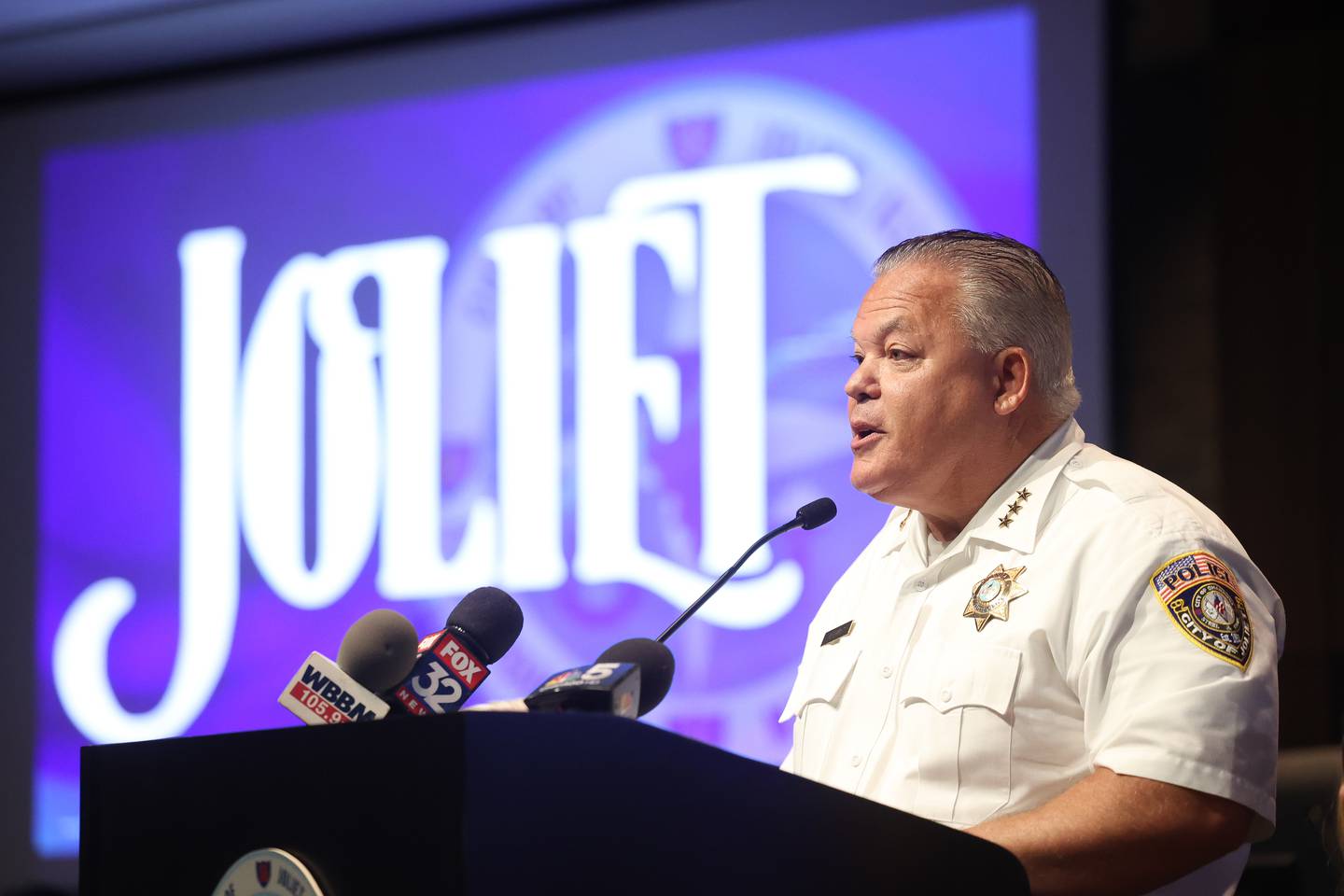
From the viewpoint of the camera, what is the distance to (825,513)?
2.11m

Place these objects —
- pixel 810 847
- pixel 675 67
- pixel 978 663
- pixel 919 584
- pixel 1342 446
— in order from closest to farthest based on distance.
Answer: pixel 810 847 → pixel 978 663 → pixel 919 584 → pixel 1342 446 → pixel 675 67

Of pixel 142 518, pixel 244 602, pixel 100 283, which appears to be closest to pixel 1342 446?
pixel 244 602

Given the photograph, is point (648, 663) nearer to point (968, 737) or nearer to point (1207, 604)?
point (968, 737)

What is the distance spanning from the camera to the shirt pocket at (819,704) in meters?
2.00

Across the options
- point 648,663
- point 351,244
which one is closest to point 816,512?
point 648,663

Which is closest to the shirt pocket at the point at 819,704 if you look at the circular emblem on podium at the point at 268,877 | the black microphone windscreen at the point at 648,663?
the black microphone windscreen at the point at 648,663

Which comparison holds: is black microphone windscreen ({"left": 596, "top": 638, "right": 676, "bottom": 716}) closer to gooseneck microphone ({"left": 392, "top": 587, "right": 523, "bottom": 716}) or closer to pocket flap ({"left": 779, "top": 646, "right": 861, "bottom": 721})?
gooseneck microphone ({"left": 392, "top": 587, "right": 523, "bottom": 716})

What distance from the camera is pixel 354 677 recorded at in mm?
1555

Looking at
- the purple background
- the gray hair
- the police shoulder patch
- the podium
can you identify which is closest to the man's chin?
the gray hair

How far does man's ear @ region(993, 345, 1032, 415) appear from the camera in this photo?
6.72 ft

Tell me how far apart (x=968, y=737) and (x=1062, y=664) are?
0.43 feet

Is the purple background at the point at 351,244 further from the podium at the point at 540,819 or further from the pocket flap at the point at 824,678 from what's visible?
the podium at the point at 540,819

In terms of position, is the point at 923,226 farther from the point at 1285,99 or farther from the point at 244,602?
the point at 244,602

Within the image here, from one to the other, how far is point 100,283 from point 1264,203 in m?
3.46
